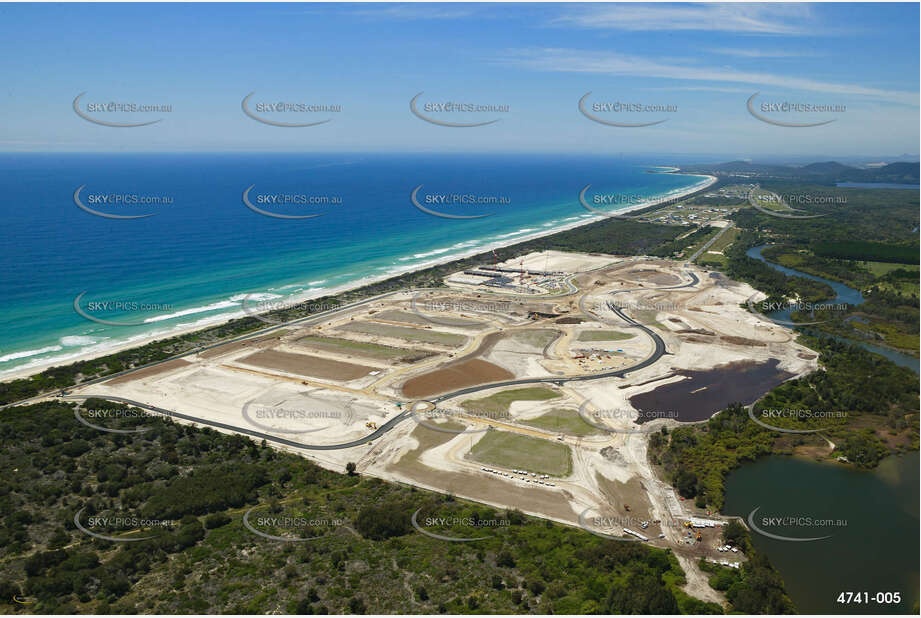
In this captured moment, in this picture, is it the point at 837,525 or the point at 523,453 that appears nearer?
the point at 837,525


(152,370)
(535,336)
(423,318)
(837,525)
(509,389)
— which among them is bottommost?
(837,525)

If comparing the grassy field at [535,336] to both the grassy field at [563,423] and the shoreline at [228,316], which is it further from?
the shoreline at [228,316]

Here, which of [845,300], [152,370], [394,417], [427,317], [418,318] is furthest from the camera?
[845,300]

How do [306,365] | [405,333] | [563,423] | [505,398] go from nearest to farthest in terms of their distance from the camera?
1. [563,423]
2. [505,398]
3. [306,365]
4. [405,333]

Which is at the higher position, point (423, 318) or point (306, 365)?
point (423, 318)

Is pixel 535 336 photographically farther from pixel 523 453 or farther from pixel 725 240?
pixel 725 240

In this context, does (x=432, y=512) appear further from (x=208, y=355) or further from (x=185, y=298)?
(x=185, y=298)

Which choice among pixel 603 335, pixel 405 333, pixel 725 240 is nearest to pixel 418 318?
pixel 405 333
